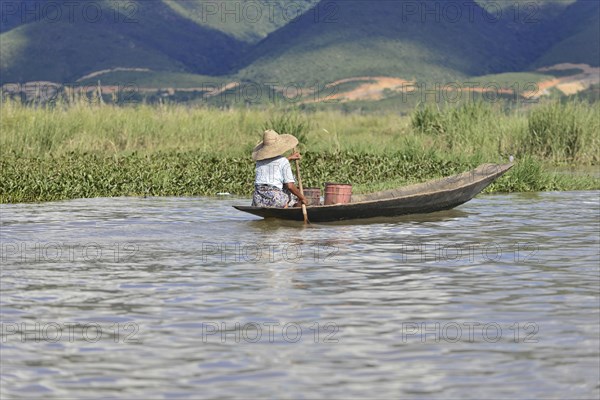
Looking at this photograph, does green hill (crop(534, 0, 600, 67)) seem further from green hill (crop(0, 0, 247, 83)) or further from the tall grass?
the tall grass

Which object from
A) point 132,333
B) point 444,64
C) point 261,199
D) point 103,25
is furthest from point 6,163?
point 103,25

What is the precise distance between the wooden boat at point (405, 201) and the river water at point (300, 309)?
164mm

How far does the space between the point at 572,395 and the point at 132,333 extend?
3141 millimetres

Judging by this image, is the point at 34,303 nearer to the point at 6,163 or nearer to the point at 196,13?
the point at 6,163

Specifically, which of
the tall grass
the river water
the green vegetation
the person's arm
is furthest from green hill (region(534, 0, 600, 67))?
the river water

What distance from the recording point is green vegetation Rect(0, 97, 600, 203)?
20.0 m

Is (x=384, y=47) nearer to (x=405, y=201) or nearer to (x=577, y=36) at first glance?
(x=577, y=36)

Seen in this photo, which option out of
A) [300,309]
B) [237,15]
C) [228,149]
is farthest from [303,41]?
[300,309]

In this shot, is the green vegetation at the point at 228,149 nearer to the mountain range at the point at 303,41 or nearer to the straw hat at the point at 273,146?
the straw hat at the point at 273,146

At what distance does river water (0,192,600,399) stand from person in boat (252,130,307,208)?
339 mm

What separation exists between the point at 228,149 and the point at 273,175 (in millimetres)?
10267

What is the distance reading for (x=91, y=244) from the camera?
44.4 feet

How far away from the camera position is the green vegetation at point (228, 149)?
1995 centimetres

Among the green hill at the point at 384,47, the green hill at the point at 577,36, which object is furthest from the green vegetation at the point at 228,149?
the green hill at the point at 577,36
